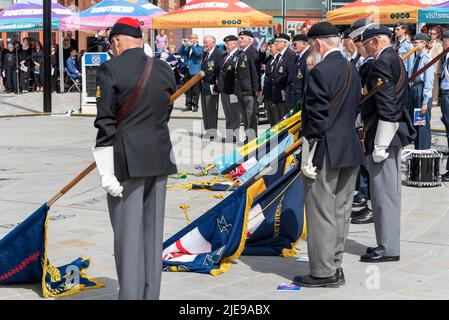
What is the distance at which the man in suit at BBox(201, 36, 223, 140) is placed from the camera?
15.3 meters

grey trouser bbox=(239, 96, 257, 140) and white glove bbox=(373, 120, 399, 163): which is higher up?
white glove bbox=(373, 120, 399, 163)

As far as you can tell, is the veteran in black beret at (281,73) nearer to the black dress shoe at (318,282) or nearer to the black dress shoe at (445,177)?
the black dress shoe at (445,177)

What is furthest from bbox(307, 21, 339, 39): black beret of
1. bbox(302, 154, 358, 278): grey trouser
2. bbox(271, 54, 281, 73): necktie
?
bbox(271, 54, 281, 73): necktie

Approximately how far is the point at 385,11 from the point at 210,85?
432 centimetres

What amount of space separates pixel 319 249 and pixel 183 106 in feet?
52.9

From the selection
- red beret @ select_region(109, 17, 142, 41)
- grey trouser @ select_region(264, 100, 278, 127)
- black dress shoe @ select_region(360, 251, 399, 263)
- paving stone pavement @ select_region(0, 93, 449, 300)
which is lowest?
paving stone pavement @ select_region(0, 93, 449, 300)

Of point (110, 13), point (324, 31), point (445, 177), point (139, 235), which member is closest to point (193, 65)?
point (110, 13)

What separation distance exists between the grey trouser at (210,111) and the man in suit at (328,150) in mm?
9565

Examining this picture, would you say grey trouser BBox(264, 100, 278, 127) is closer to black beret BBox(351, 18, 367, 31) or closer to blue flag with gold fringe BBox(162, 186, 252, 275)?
black beret BBox(351, 18, 367, 31)

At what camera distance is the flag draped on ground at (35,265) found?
20.2 feet

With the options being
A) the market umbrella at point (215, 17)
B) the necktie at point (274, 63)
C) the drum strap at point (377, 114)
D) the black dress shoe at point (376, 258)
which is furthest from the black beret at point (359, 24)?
the market umbrella at point (215, 17)

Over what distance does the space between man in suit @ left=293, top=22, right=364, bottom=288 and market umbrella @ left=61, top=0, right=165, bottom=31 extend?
17.0 meters

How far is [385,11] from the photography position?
17344mm
